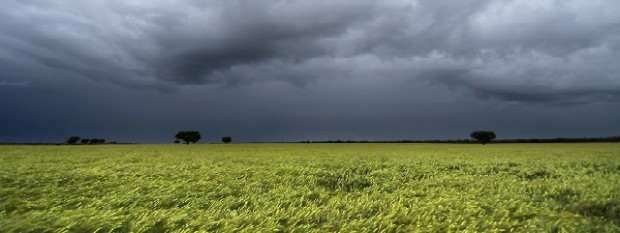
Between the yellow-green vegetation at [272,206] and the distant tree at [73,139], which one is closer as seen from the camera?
the yellow-green vegetation at [272,206]

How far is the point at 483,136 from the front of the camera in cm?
9531

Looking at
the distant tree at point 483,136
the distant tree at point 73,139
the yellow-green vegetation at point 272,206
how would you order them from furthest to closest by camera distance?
1. the distant tree at point 73,139
2. the distant tree at point 483,136
3. the yellow-green vegetation at point 272,206

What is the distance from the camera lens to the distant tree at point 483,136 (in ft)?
308

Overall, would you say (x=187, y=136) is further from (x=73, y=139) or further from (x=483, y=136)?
(x=483, y=136)

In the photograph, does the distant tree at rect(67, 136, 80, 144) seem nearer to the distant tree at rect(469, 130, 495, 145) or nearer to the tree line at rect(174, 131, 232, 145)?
the tree line at rect(174, 131, 232, 145)

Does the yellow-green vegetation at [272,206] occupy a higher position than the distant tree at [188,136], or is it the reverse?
the distant tree at [188,136]

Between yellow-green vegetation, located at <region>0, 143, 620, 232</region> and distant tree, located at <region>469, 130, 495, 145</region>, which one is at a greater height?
distant tree, located at <region>469, 130, 495, 145</region>

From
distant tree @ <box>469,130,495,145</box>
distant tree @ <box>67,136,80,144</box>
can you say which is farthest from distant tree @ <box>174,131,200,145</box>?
distant tree @ <box>469,130,495,145</box>

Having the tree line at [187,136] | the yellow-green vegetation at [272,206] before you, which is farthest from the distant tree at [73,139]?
the yellow-green vegetation at [272,206]

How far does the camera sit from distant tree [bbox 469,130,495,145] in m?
93.9

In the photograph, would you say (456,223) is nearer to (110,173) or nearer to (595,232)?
(595,232)

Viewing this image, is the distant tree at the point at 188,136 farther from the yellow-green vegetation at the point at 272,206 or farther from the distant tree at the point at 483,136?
the yellow-green vegetation at the point at 272,206

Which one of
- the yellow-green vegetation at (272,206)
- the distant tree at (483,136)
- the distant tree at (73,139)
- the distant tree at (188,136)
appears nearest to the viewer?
the yellow-green vegetation at (272,206)

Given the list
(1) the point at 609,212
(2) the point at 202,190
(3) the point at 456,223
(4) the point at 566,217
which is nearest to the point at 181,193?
(2) the point at 202,190
